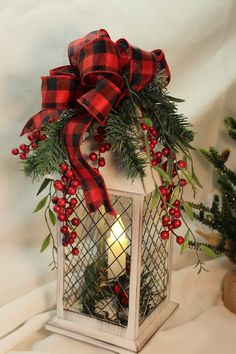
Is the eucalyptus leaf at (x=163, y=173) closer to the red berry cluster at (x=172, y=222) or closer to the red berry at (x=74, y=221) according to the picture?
the red berry cluster at (x=172, y=222)

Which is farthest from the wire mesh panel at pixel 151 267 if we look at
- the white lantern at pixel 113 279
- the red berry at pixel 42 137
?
the red berry at pixel 42 137

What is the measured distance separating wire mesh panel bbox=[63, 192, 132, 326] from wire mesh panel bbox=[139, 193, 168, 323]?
4cm

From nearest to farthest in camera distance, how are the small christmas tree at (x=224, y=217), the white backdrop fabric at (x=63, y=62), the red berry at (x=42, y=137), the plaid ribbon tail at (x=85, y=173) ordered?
the plaid ribbon tail at (x=85, y=173) < the red berry at (x=42, y=137) < the white backdrop fabric at (x=63, y=62) < the small christmas tree at (x=224, y=217)

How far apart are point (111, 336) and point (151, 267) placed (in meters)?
0.17

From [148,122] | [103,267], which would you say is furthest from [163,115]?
[103,267]

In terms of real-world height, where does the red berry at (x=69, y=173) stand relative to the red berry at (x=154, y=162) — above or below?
below

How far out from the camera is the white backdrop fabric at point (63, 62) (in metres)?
1.11

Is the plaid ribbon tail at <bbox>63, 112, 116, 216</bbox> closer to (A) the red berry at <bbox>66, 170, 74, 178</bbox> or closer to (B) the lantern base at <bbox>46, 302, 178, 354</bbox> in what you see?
(A) the red berry at <bbox>66, 170, 74, 178</bbox>

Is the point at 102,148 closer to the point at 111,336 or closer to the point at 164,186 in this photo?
the point at 164,186

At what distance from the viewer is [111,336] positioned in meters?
0.98

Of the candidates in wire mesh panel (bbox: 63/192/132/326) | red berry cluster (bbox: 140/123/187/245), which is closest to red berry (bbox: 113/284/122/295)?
wire mesh panel (bbox: 63/192/132/326)

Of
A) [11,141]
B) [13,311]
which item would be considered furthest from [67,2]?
[13,311]

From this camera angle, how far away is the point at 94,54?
850mm

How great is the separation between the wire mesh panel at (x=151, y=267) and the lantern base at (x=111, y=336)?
32 mm
